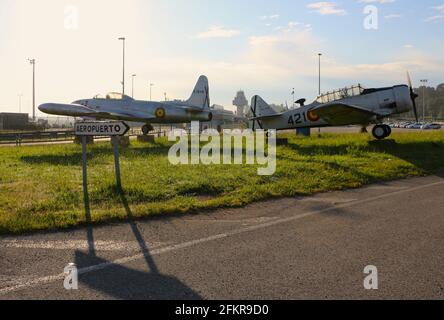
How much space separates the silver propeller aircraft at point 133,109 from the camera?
22720 mm

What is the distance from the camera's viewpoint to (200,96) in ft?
94.6

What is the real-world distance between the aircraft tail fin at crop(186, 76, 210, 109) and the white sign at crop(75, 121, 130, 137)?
2006 cm

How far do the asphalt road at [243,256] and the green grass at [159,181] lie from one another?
0.63 m

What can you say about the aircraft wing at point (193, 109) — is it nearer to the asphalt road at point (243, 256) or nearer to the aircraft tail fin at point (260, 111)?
the aircraft tail fin at point (260, 111)

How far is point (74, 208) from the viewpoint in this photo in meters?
7.25

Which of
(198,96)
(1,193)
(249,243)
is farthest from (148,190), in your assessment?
(198,96)

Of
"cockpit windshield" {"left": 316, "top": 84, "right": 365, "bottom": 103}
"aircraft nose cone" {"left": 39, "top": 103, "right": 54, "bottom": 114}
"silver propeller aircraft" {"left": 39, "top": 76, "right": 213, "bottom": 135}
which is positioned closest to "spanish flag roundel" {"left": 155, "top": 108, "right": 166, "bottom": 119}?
"silver propeller aircraft" {"left": 39, "top": 76, "right": 213, "bottom": 135}

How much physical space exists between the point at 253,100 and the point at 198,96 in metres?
5.09

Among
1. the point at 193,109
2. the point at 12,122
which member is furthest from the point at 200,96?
the point at 12,122

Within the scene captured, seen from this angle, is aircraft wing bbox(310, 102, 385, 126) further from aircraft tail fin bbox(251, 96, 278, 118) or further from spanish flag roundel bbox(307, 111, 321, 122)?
aircraft tail fin bbox(251, 96, 278, 118)

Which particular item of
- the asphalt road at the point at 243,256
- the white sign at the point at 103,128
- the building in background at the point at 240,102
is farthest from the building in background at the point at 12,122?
the building in background at the point at 240,102

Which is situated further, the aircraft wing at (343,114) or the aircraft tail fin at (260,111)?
the aircraft tail fin at (260,111)

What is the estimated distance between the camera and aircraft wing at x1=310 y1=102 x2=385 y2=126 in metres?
18.5

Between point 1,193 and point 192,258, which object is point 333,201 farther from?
point 1,193
